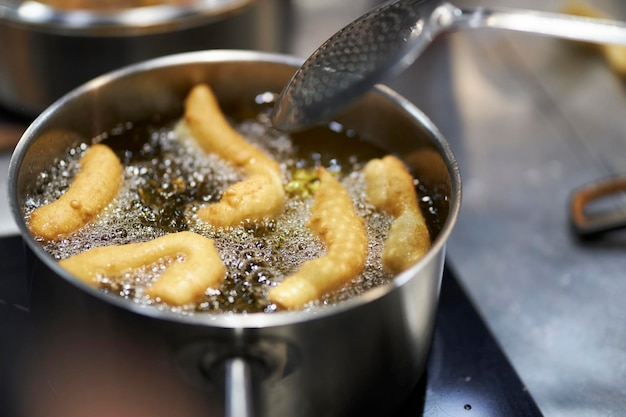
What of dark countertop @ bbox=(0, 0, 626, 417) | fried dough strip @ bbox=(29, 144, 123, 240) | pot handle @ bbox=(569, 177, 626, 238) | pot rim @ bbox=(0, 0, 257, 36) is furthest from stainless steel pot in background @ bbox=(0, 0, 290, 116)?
pot handle @ bbox=(569, 177, 626, 238)

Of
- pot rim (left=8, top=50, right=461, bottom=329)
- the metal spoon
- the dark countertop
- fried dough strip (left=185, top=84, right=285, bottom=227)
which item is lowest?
the dark countertop

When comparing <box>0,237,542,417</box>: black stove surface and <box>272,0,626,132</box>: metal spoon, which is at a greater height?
<box>272,0,626,132</box>: metal spoon

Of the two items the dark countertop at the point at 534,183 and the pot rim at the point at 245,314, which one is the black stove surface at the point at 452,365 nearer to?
the dark countertop at the point at 534,183

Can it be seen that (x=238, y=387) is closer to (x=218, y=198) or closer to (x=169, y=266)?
(x=169, y=266)

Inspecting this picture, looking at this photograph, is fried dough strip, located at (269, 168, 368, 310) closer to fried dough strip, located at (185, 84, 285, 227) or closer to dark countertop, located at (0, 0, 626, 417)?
fried dough strip, located at (185, 84, 285, 227)

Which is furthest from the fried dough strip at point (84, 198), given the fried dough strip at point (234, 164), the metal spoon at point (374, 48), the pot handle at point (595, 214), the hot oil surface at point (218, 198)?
the pot handle at point (595, 214)

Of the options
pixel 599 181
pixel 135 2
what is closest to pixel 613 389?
pixel 599 181
